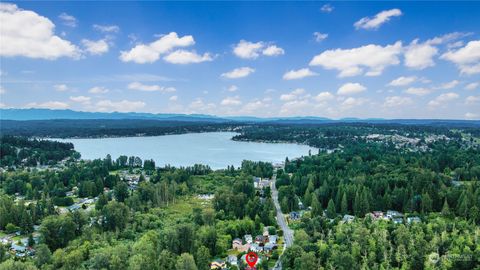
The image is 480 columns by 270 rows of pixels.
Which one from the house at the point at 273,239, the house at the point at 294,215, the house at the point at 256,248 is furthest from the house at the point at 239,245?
the house at the point at 294,215

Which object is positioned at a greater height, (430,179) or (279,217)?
(430,179)

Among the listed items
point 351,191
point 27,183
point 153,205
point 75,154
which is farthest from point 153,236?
point 75,154

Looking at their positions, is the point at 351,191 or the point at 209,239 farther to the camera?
the point at 351,191

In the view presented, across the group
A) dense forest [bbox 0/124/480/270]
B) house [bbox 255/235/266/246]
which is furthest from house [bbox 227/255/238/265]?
house [bbox 255/235/266/246]

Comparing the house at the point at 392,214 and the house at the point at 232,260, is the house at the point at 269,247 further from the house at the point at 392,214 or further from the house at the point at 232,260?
the house at the point at 392,214

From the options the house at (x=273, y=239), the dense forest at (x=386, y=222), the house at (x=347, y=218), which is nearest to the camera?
the dense forest at (x=386, y=222)

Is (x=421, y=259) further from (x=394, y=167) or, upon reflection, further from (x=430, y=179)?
(x=394, y=167)

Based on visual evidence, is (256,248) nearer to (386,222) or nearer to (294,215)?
(294,215)

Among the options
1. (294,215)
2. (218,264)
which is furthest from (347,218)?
(218,264)

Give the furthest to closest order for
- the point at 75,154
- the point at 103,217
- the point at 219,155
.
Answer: the point at 219,155 → the point at 75,154 → the point at 103,217
